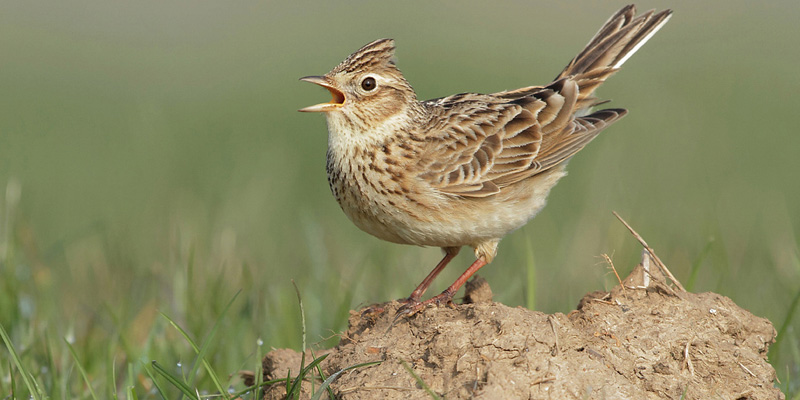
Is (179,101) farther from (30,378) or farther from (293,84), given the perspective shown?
(30,378)

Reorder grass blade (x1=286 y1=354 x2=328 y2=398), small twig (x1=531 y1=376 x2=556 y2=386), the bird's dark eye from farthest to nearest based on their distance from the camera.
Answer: the bird's dark eye → grass blade (x1=286 y1=354 x2=328 y2=398) → small twig (x1=531 y1=376 x2=556 y2=386)

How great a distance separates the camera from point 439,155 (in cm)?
627

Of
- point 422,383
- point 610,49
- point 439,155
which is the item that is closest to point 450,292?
point 439,155

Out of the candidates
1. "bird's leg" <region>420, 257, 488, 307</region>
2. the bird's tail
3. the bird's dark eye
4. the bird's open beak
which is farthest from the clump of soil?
the bird's tail

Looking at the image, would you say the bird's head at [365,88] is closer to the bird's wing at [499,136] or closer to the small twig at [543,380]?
the bird's wing at [499,136]

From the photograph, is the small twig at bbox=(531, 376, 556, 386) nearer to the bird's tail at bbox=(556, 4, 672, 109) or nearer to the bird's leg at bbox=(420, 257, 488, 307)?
the bird's leg at bbox=(420, 257, 488, 307)

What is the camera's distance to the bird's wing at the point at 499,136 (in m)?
6.23

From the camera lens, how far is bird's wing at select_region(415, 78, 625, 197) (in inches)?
245

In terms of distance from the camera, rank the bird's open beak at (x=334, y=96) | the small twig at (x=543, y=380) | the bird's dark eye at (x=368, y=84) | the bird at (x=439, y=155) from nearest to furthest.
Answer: the small twig at (x=543, y=380), the bird's open beak at (x=334, y=96), the bird at (x=439, y=155), the bird's dark eye at (x=368, y=84)

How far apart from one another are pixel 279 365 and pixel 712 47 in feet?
56.3

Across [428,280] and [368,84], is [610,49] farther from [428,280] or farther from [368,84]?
[428,280]

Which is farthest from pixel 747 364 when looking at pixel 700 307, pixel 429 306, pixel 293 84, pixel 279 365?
pixel 293 84

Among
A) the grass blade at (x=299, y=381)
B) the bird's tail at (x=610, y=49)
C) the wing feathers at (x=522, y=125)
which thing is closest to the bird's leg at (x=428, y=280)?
the wing feathers at (x=522, y=125)

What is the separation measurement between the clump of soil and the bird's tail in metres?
2.75
